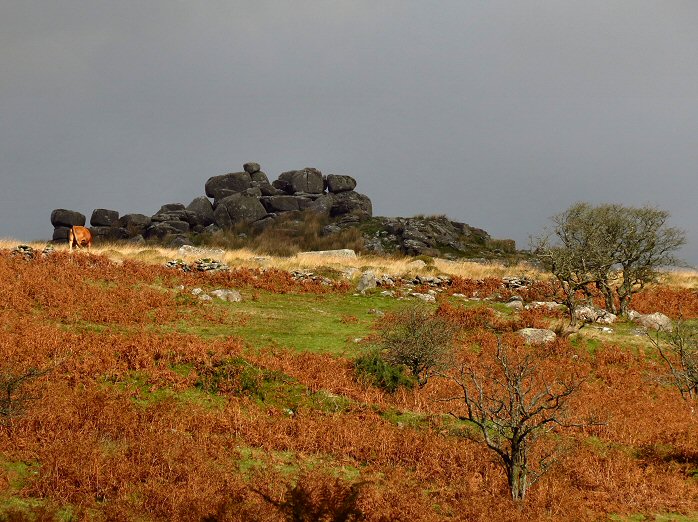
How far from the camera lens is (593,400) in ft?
51.7

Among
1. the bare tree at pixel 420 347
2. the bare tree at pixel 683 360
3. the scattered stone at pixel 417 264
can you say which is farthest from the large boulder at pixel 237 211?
the bare tree at pixel 683 360

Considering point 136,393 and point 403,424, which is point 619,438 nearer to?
point 403,424

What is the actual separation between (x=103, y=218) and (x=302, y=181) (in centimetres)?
2797

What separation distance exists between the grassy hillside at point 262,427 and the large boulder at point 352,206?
47269 mm

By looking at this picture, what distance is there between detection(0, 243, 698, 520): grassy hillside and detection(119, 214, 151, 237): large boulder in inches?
1765

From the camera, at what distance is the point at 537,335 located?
2244 centimetres

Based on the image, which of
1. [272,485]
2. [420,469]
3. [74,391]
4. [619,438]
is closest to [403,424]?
[420,469]

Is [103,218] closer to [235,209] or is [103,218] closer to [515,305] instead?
[235,209]

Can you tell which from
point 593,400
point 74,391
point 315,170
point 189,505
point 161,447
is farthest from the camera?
point 315,170

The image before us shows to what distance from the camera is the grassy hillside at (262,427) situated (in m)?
8.54

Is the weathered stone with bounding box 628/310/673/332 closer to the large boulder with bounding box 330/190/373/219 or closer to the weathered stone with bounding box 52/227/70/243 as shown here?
the large boulder with bounding box 330/190/373/219

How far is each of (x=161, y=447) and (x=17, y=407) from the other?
3356 millimetres

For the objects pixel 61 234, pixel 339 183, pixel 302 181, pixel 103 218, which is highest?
pixel 339 183

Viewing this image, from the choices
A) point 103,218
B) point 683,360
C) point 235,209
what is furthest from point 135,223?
point 683,360
